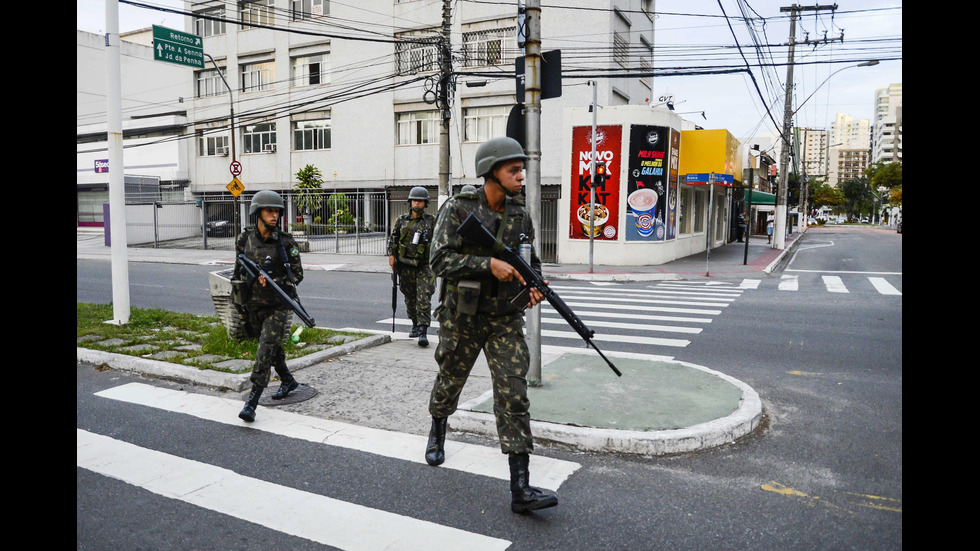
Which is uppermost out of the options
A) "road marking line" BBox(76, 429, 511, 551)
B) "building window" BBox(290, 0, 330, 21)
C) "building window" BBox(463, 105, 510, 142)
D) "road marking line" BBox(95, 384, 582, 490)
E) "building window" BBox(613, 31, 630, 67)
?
"building window" BBox(290, 0, 330, 21)

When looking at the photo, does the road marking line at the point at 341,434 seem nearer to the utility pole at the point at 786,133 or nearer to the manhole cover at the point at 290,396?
the manhole cover at the point at 290,396

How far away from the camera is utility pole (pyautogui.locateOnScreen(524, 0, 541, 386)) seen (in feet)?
18.6

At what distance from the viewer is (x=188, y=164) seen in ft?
123

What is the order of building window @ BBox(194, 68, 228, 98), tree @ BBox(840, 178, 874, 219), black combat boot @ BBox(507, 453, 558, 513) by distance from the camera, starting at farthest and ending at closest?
tree @ BBox(840, 178, 874, 219)
building window @ BBox(194, 68, 228, 98)
black combat boot @ BBox(507, 453, 558, 513)

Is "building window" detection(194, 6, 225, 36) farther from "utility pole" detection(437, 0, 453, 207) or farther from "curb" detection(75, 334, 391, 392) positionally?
"curb" detection(75, 334, 391, 392)

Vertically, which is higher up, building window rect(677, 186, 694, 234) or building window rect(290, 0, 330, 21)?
building window rect(290, 0, 330, 21)

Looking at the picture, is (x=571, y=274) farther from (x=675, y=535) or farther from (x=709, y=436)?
(x=675, y=535)

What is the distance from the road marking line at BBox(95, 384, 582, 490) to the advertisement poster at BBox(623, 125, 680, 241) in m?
16.2

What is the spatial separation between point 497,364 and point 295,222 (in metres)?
28.2

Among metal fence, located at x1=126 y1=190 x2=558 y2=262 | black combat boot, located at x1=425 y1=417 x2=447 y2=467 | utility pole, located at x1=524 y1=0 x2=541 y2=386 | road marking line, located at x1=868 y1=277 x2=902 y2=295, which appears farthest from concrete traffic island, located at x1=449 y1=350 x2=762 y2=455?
metal fence, located at x1=126 y1=190 x2=558 y2=262

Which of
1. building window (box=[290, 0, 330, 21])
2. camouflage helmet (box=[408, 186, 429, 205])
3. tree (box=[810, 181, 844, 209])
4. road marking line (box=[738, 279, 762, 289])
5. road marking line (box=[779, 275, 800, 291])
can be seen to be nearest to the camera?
camouflage helmet (box=[408, 186, 429, 205])

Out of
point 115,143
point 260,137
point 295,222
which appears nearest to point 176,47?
point 115,143
